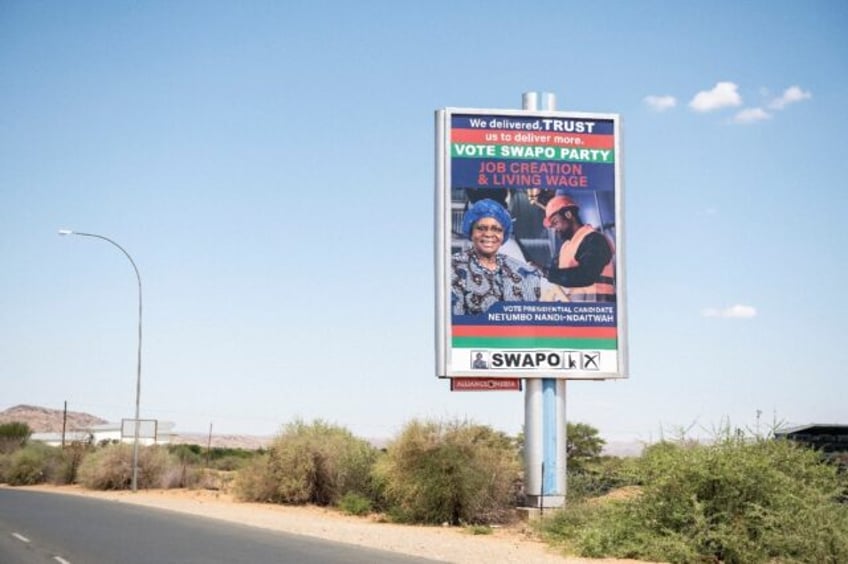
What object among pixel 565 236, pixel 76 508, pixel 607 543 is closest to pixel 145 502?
pixel 76 508

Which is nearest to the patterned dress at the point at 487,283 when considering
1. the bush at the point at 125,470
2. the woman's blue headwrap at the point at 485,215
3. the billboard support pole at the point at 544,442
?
the woman's blue headwrap at the point at 485,215

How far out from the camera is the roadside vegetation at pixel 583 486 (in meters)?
17.8

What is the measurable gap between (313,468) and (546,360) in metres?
12.6

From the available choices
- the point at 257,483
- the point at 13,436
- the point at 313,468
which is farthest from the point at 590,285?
the point at 13,436

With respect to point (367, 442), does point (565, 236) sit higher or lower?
higher

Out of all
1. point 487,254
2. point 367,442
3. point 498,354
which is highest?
point 487,254

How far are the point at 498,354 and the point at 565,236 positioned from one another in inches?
147

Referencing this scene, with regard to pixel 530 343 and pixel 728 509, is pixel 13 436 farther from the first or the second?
pixel 728 509

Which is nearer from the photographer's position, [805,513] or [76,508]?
[805,513]

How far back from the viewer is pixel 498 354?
2573 centimetres

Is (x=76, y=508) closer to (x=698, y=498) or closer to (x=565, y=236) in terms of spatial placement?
(x=565, y=236)

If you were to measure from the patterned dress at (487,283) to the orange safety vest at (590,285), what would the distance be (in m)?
0.90

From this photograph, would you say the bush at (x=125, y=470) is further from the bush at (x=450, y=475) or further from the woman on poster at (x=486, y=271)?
the woman on poster at (x=486, y=271)

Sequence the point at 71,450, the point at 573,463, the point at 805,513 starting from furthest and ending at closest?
1. the point at 71,450
2. the point at 573,463
3. the point at 805,513
